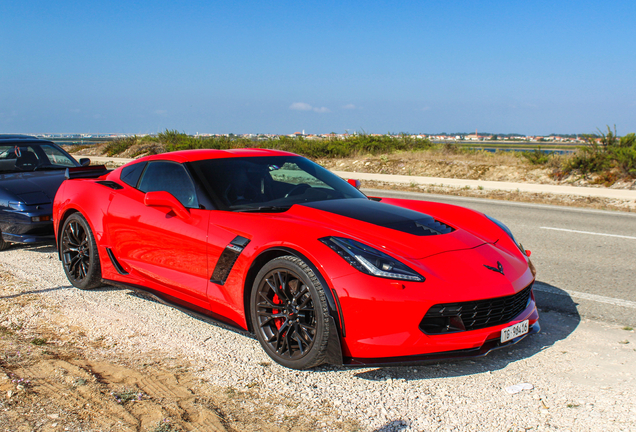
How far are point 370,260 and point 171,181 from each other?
215 cm

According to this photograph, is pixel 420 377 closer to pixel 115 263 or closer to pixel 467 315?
pixel 467 315

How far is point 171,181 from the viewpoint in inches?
178

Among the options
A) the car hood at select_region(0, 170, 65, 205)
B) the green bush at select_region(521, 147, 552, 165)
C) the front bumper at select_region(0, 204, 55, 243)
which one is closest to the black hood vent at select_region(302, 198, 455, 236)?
the front bumper at select_region(0, 204, 55, 243)

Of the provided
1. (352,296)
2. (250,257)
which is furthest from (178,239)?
(352,296)

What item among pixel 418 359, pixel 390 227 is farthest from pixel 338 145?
pixel 418 359

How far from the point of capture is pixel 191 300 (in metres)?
4.02

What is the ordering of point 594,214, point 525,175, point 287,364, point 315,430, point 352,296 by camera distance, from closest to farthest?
point 315,430 < point 352,296 < point 287,364 < point 594,214 < point 525,175

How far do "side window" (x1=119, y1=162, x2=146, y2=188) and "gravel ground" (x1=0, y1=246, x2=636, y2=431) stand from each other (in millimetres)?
1177

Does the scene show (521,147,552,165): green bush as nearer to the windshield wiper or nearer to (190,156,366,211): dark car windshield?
(190,156,366,211): dark car windshield

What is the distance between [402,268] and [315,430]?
1.05 m

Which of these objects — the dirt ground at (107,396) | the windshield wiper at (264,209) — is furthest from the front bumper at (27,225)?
the windshield wiper at (264,209)

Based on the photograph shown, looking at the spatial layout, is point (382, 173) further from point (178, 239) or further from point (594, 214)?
point (178, 239)

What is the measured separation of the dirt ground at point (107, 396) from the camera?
2729 mm

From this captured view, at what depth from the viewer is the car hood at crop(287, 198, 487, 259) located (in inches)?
135
